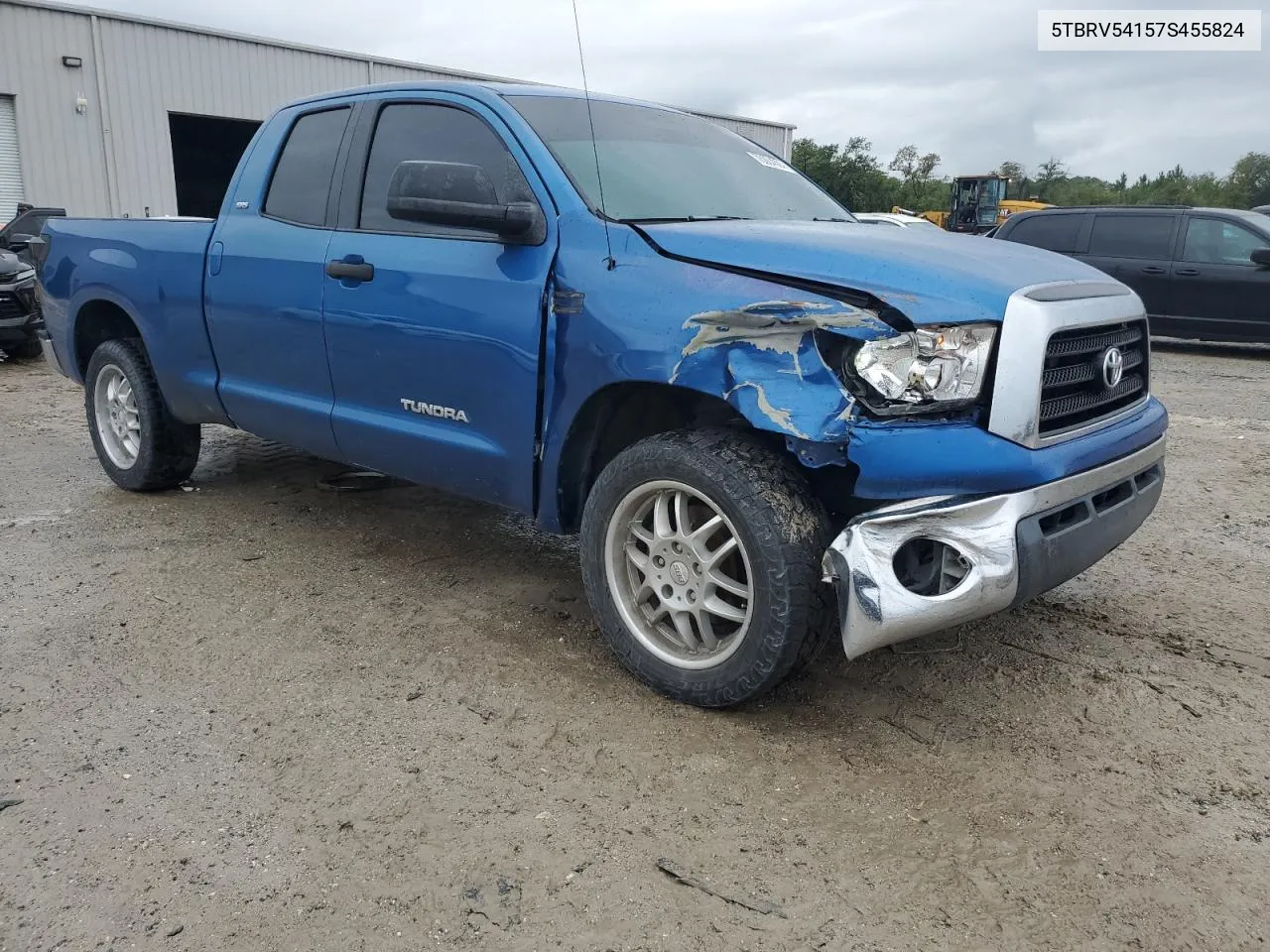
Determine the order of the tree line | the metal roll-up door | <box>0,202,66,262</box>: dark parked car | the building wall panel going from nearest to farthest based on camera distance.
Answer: <box>0,202,66,262</box>: dark parked car
the building wall panel
the metal roll-up door
the tree line

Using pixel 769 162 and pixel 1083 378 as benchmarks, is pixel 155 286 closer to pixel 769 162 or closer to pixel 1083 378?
pixel 769 162

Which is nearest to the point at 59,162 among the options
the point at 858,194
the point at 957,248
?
the point at 957,248

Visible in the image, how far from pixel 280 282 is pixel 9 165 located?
55.4ft

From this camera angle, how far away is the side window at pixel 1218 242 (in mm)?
11109

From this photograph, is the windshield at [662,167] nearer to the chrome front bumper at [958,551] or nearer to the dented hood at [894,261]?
the dented hood at [894,261]

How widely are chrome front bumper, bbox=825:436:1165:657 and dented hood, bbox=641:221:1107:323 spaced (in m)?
0.50

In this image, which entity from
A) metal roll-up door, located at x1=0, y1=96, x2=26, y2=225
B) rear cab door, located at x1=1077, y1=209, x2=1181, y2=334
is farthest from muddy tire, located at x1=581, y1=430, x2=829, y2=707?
metal roll-up door, located at x1=0, y1=96, x2=26, y2=225

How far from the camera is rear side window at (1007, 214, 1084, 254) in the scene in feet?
40.9

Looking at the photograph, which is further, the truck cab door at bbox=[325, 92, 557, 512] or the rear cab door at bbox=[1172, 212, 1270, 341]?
the rear cab door at bbox=[1172, 212, 1270, 341]

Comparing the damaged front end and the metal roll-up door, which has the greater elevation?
the metal roll-up door

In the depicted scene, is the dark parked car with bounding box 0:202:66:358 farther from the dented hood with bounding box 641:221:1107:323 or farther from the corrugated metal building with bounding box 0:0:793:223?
the dented hood with bounding box 641:221:1107:323

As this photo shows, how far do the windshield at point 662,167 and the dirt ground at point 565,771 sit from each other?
5.15 ft

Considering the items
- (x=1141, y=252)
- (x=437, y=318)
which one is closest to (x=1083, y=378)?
(x=437, y=318)

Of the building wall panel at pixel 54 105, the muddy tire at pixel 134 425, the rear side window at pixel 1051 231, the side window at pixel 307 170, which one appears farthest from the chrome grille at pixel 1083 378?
the building wall panel at pixel 54 105
